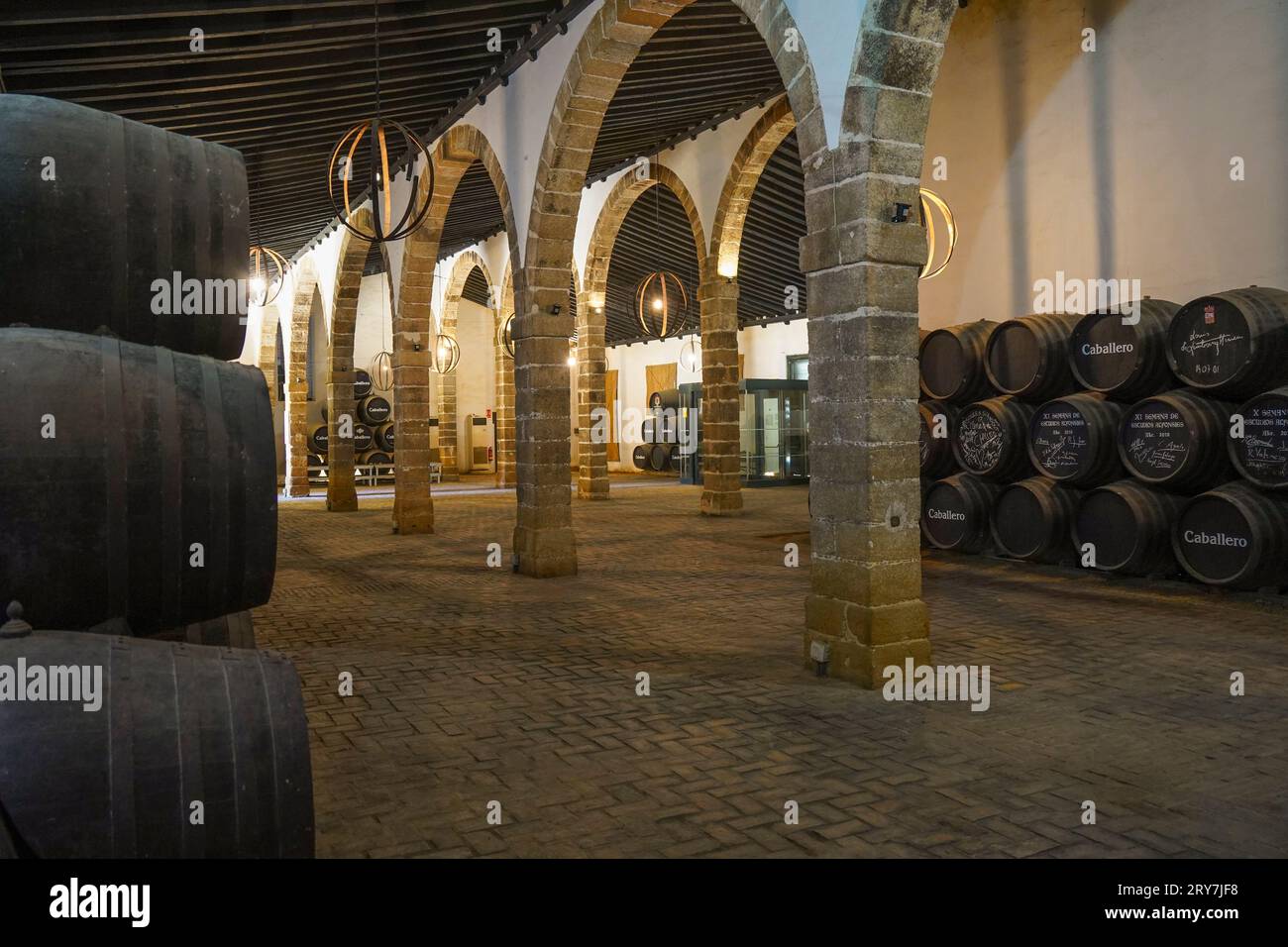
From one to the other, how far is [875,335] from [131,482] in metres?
3.19

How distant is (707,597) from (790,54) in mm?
3682

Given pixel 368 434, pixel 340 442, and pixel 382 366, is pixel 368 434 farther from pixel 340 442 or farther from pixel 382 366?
pixel 340 442

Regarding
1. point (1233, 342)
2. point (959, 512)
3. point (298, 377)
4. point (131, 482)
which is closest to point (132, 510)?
point (131, 482)

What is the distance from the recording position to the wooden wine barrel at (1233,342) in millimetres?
5988

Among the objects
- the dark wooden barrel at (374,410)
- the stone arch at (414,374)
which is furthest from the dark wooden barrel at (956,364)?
the dark wooden barrel at (374,410)

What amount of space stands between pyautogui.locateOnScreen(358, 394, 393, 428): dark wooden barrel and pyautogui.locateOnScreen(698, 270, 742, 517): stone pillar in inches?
450

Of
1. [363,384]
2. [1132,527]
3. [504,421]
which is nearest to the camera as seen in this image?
[1132,527]

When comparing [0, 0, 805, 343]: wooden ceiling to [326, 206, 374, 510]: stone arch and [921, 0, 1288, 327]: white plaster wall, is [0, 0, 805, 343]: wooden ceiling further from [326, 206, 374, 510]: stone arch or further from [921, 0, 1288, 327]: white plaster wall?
[921, 0, 1288, 327]: white plaster wall

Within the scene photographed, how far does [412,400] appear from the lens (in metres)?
12.0

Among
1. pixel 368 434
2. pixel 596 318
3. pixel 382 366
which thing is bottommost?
pixel 368 434

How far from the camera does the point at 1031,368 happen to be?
7.54 m

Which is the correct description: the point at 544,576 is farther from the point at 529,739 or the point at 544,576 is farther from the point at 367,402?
the point at 367,402

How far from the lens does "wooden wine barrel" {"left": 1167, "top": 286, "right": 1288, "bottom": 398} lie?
19.6 ft
